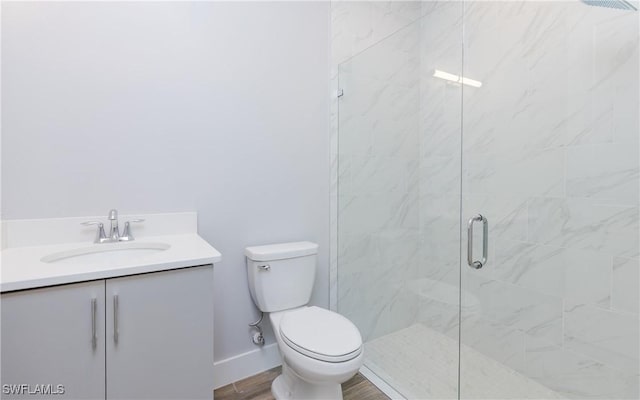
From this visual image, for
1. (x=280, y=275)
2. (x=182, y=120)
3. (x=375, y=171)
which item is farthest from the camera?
(x=375, y=171)

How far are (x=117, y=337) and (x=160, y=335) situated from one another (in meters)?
0.12

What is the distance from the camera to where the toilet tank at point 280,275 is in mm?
1656

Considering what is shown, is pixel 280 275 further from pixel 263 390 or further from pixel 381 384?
pixel 381 384

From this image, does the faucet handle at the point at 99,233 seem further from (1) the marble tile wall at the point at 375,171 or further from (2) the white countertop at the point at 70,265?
(1) the marble tile wall at the point at 375,171

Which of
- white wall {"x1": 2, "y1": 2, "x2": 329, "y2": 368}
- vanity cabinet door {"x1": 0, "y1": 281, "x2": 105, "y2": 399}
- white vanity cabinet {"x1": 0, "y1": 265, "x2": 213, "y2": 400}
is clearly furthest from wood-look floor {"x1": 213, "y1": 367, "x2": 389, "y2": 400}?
vanity cabinet door {"x1": 0, "y1": 281, "x2": 105, "y2": 399}

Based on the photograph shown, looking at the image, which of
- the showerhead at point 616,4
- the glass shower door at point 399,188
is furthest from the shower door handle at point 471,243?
the showerhead at point 616,4

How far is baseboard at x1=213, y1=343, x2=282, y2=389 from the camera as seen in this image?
169 cm

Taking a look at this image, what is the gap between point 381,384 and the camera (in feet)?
5.65

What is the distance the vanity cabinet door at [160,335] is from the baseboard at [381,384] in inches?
37.1

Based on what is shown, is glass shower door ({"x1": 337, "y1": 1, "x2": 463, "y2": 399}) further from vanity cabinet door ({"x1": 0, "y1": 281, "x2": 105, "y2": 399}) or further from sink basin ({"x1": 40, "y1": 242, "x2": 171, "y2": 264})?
vanity cabinet door ({"x1": 0, "y1": 281, "x2": 105, "y2": 399})

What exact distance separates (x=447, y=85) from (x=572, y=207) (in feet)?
2.99

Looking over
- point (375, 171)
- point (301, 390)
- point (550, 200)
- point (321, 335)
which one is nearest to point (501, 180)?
point (550, 200)

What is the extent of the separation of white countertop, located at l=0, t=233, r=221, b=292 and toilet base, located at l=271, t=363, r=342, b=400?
0.70m

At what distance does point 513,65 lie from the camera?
1.75 metres
